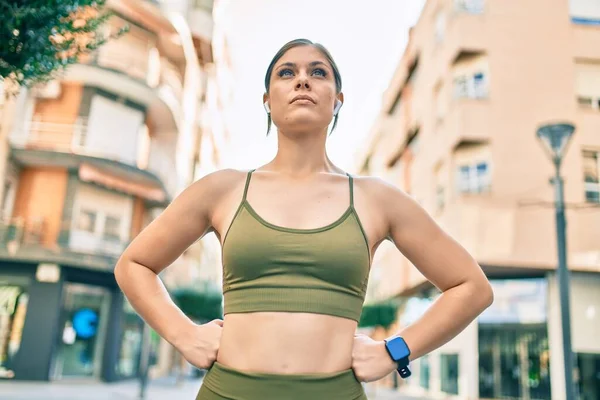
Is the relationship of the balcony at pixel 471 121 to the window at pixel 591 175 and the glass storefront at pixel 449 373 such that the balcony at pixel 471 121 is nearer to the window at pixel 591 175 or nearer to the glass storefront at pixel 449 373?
the window at pixel 591 175

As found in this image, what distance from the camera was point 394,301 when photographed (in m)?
23.4

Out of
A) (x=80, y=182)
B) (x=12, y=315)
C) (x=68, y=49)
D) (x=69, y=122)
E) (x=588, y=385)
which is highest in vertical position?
(x=69, y=122)

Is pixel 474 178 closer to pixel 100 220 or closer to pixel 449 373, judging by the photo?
pixel 449 373

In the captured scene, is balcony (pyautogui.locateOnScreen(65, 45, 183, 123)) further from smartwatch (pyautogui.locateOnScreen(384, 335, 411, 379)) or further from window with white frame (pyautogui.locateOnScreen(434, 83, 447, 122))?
smartwatch (pyautogui.locateOnScreen(384, 335, 411, 379))

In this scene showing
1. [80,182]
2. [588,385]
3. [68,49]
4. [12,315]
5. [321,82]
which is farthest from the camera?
[80,182]

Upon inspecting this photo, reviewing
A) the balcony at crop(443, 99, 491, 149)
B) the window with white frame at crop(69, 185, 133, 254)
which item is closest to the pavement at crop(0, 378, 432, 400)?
the window with white frame at crop(69, 185, 133, 254)

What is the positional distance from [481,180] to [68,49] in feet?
43.8

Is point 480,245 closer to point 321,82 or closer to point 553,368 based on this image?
point 553,368

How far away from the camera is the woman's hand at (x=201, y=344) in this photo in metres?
1.59

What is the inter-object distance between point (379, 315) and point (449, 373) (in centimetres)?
417

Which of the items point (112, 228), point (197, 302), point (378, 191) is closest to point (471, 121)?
point (112, 228)

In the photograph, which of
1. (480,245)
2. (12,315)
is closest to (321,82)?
(480,245)

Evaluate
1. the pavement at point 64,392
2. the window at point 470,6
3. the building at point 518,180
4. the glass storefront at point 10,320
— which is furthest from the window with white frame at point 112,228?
the window at point 470,6

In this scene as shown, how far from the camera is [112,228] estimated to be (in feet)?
61.4
